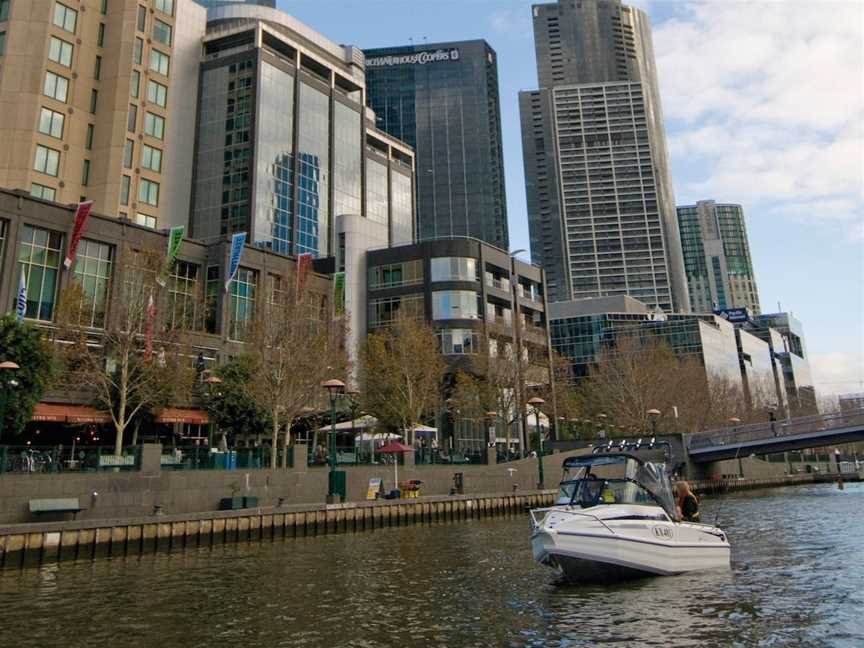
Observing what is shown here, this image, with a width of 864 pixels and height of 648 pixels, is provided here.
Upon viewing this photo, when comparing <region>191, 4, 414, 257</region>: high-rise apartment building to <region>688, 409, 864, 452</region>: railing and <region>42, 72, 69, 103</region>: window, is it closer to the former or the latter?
<region>42, 72, 69, 103</region>: window

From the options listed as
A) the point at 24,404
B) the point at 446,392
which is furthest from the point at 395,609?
the point at 446,392

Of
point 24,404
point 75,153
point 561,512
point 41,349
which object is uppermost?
point 75,153

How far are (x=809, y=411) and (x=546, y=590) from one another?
13044cm

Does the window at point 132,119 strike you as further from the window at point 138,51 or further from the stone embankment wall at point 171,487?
the stone embankment wall at point 171,487

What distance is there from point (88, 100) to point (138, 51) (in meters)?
8.36

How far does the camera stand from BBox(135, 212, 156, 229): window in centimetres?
7862

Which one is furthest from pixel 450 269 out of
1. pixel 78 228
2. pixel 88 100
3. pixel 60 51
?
pixel 60 51

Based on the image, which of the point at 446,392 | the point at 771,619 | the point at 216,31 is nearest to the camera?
the point at 771,619

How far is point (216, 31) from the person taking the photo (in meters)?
99.9

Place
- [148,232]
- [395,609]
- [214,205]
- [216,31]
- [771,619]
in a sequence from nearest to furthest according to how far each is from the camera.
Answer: [771,619] < [395,609] < [148,232] < [214,205] < [216,31]

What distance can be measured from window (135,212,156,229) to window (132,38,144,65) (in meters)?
16.6

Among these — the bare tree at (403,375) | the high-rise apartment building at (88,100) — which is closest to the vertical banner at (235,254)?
the bare tree at (403,375)

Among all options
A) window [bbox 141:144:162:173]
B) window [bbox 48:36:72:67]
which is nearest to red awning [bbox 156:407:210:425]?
window [bbox 141:144:162:173]

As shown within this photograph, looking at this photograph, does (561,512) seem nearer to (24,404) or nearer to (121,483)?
(121,483)
